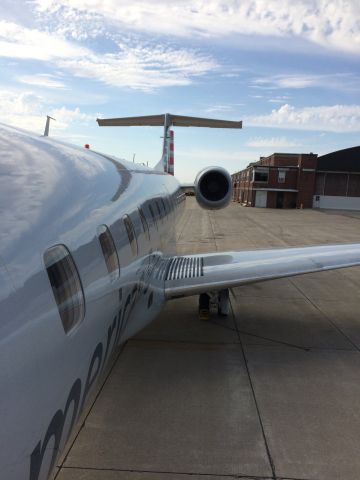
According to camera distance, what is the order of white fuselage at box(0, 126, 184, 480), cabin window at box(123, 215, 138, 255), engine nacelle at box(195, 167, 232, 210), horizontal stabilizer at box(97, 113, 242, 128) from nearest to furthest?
white fuselage at box(0, 126, 184, 480) < cabin window at box(123, 215, 138, 255) < engine nacelle at box(195, 167, 232, 210) < horizontal stabilizer at box(97, 113, 242, 128)

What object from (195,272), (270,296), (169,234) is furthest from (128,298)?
(270,296)

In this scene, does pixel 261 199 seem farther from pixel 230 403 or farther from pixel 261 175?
pixel 230 403

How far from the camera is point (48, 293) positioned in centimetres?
252

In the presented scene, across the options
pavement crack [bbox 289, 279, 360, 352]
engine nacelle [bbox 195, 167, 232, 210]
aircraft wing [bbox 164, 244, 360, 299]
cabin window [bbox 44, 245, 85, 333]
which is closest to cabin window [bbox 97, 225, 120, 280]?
cabin window [bbox 44, 245, 85, 333]

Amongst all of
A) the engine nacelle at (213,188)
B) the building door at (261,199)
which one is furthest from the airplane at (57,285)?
the building door at (261,199)

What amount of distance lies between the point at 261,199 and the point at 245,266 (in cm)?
5496

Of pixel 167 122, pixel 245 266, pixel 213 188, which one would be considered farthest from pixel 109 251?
pixel 167 122

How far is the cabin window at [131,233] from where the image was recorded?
4952 millimetres

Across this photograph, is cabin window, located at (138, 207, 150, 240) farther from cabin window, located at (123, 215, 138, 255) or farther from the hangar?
the hangar

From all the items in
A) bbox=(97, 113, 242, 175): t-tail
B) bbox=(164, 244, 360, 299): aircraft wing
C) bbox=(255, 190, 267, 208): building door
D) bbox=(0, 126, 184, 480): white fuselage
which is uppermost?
bbox=(97, 113, 242, 175): t-tail

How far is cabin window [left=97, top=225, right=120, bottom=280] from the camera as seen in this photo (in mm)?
3807

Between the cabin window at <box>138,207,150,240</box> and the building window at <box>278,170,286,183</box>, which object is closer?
the cabin window at <box>138,207,150,240</box>

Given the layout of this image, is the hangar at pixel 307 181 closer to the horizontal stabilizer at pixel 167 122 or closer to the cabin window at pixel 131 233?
the horizontal stabilizer at pixel 167 122

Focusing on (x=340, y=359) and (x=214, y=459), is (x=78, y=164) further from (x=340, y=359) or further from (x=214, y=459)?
(x=340, y=359)
